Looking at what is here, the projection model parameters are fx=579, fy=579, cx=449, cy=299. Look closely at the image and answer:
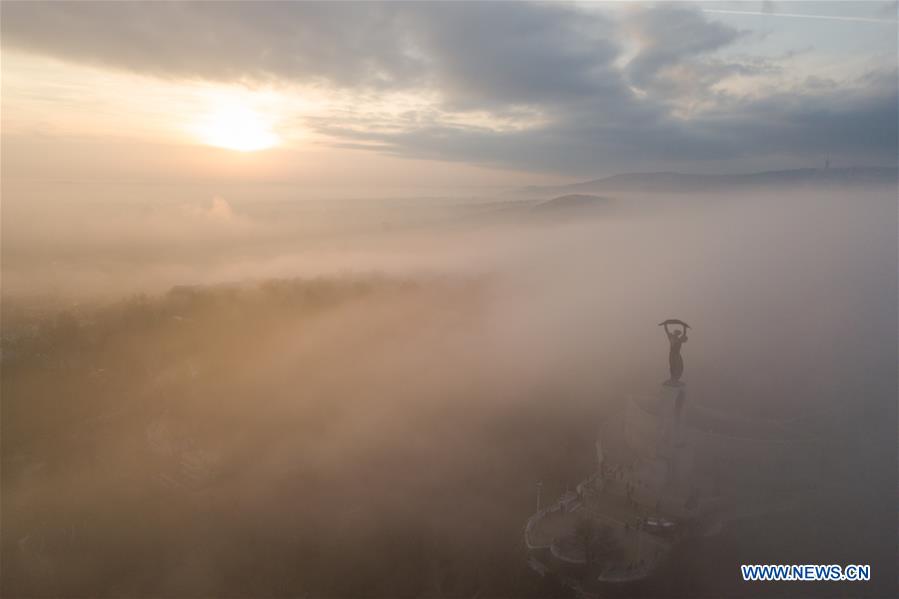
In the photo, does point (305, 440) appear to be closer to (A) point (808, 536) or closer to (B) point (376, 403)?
(B) point (376, 403)

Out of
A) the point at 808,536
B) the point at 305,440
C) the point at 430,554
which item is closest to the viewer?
the point at 808,536

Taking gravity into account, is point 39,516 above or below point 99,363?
below

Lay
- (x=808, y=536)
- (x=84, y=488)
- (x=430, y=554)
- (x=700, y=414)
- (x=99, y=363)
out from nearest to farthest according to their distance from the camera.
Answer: (x=808, y=536), (x=430, y=554), (x=700, y=414), (x=84, y=488), (x=99, y=363)

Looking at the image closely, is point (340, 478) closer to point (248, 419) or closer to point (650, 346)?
point (248, 419)

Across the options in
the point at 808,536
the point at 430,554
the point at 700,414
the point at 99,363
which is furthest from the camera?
the point at 99,363

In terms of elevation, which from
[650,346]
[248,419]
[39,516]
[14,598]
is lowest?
[14,598]

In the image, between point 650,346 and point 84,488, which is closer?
point 84,488

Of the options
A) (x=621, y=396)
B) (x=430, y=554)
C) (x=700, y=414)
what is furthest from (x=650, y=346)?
(x=430, y=554)

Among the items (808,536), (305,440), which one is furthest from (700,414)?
(305,440)

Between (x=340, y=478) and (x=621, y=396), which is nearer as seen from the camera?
(x=340, y=478)
